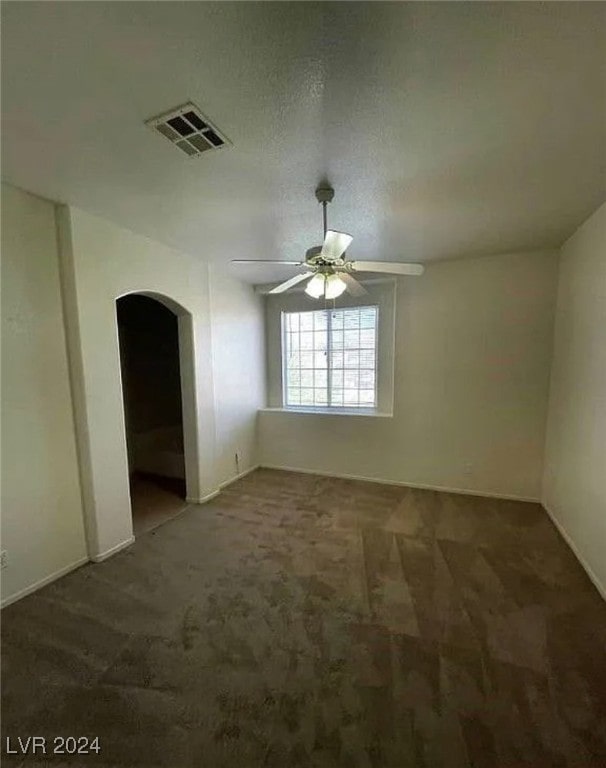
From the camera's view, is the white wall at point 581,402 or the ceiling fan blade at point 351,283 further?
the ceiling fan blade at point 351,283

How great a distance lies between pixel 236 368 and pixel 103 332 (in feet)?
5.74

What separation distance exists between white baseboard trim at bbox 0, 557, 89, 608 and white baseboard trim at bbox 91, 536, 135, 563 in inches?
2.8

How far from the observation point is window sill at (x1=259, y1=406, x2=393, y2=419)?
158 inches

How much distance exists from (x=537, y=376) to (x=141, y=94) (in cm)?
380

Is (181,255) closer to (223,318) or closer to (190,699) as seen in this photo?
(223,318)

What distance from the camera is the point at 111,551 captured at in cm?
260

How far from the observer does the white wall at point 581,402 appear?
7.34 feet

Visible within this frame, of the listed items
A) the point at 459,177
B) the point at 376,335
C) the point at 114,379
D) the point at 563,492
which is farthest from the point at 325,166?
the point at 563,492

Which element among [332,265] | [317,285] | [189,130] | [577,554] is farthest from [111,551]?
[577,554]

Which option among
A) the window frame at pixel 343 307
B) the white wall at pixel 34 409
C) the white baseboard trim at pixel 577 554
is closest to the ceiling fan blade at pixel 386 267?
the window frame at pixel 343 307

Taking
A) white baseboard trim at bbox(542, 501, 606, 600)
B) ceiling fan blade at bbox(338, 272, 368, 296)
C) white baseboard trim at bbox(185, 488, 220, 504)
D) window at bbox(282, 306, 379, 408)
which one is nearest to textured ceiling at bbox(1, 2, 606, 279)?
ceiling fan blade at bbox(338, 272, 368, 296)

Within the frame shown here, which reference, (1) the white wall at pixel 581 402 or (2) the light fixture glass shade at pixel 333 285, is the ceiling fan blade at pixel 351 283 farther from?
(1) the white wall at pixel 581 402

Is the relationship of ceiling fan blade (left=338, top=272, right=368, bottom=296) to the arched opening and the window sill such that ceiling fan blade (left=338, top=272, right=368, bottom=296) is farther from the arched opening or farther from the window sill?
the arched opening

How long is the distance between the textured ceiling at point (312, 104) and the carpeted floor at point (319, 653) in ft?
8.45
